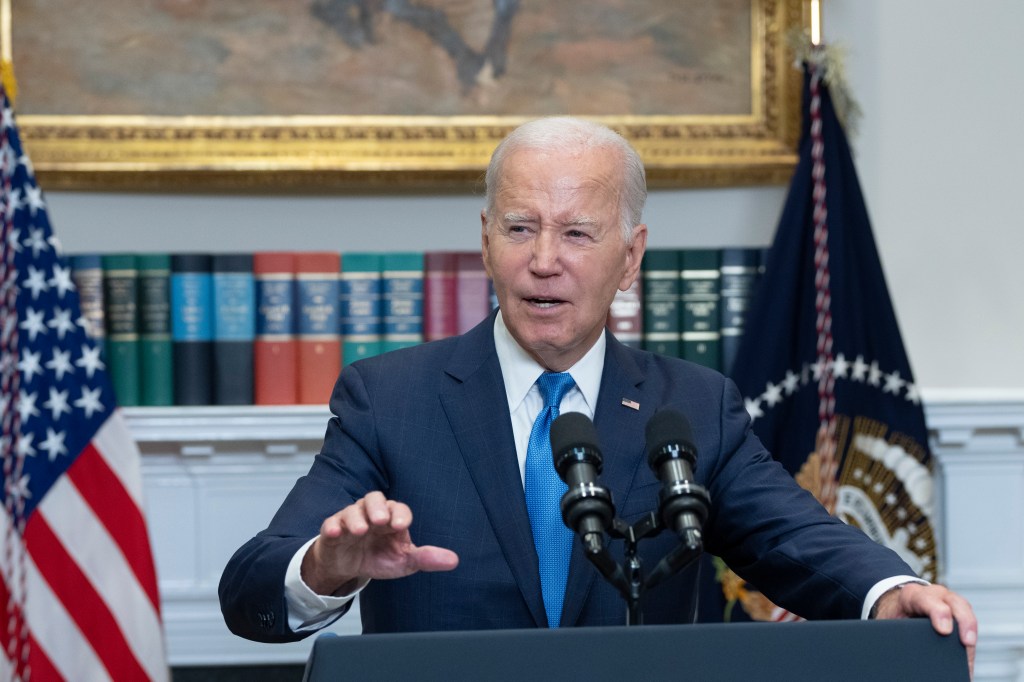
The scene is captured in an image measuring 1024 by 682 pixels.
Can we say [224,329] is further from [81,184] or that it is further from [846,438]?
[846,438]

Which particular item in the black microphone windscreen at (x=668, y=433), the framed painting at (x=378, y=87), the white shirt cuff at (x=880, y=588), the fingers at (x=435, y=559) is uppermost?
the framed painting at (x=378, y=87)

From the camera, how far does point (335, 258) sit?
140 inches

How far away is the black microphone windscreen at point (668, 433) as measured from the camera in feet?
4.71

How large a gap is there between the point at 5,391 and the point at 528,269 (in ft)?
6.32

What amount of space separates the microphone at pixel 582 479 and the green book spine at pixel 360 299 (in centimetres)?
216

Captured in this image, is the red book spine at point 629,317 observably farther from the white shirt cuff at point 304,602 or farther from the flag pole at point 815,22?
the white shirt cuff at point 304,602

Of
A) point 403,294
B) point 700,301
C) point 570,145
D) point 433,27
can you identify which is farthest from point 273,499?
point 570,145

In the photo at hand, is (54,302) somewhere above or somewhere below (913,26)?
below

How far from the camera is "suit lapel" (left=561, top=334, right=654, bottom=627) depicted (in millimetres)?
1910

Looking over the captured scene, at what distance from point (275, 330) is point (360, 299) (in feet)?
0.89

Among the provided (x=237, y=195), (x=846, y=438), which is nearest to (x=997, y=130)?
(x=846, y=438)

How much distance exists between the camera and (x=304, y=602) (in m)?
1.67

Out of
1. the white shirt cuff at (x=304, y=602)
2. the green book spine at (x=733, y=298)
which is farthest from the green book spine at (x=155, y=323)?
the white shirt cuff at (x=304, y=602)

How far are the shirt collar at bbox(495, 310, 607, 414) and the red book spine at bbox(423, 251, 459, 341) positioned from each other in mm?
1457
